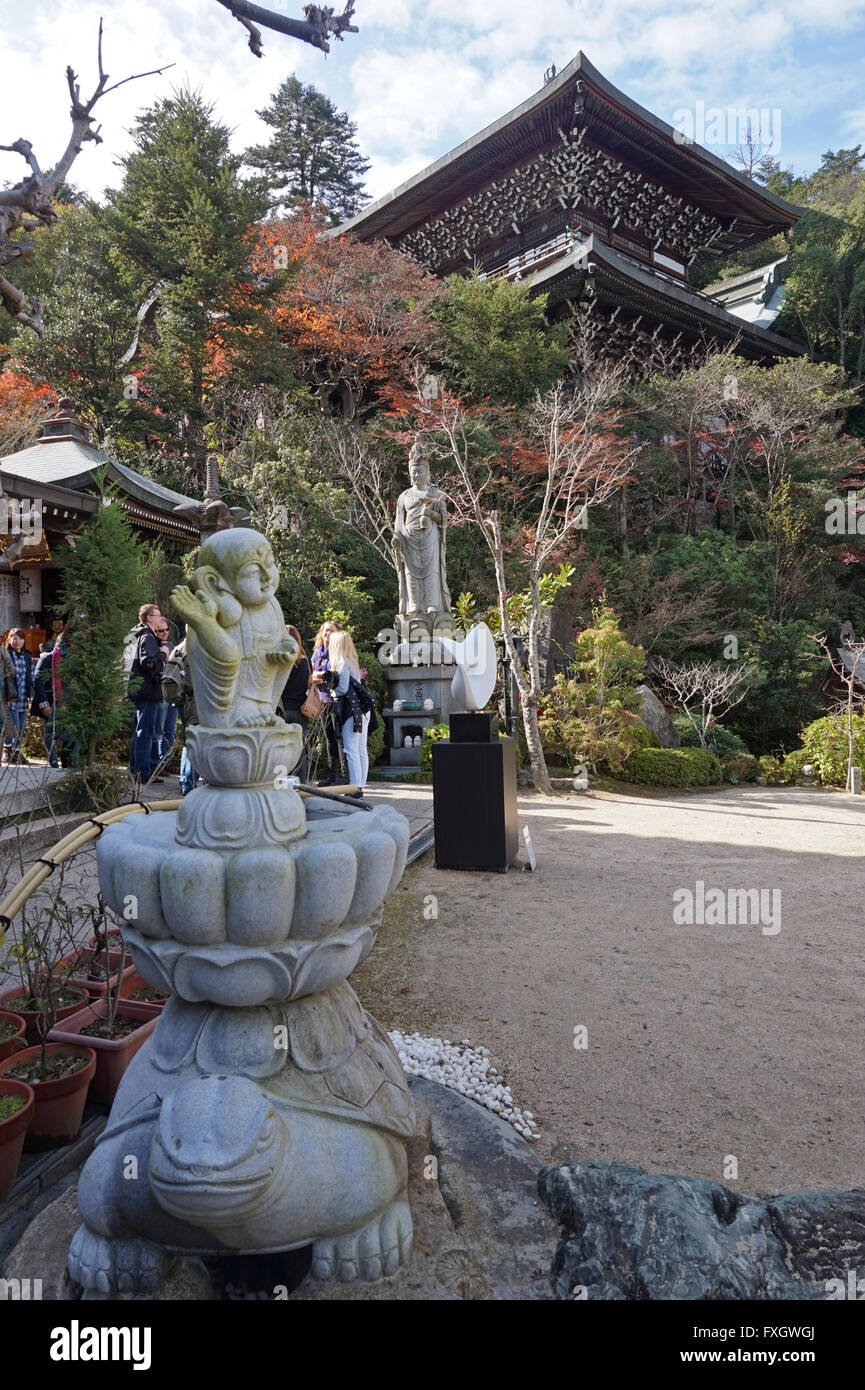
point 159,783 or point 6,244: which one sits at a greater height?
point 6,244

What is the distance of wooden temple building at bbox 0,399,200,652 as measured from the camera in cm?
805

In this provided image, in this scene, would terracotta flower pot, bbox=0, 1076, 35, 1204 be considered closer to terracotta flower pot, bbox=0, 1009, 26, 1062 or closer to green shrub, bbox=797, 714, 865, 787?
terracotta flower pot, bbox=0, 1009, 26, 1062

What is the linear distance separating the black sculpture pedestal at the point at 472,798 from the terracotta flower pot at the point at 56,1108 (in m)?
3.52

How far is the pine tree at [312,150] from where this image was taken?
27.9 meters

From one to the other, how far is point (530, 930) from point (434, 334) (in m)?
15.8

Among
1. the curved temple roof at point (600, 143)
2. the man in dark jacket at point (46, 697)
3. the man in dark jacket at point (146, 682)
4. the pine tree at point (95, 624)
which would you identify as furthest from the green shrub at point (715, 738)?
the curved temple roof at point (600, 143)

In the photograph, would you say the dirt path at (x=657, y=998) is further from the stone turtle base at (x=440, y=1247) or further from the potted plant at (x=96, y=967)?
the potted plant at (x=96, y=967)

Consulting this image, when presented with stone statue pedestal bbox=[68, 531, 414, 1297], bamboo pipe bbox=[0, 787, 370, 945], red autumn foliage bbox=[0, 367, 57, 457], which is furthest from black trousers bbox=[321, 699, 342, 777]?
red autumn foliage bbox=[0, 367, 57, 457]

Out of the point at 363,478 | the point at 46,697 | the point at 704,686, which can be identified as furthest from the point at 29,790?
the point at 363,478

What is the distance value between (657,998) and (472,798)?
91.5 inches

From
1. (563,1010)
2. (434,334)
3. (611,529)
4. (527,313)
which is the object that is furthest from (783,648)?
(563,1010)

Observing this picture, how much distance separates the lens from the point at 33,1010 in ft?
8.29
